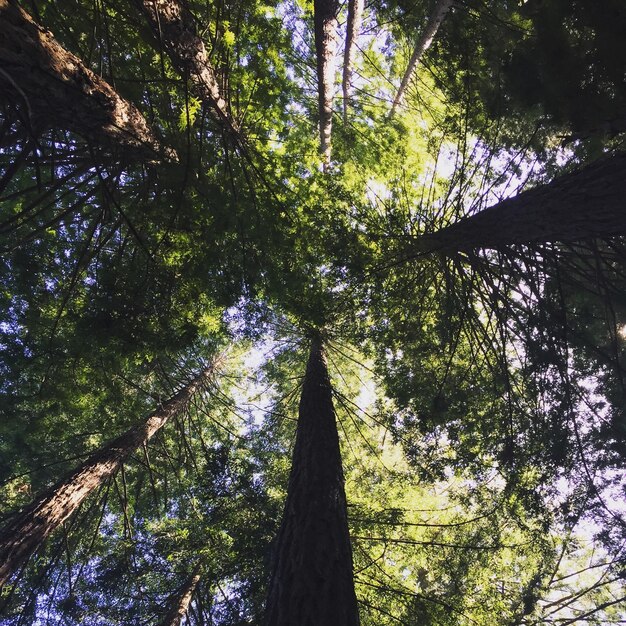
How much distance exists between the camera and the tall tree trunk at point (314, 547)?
266 cm

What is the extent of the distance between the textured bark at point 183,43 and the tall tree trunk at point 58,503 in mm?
4904

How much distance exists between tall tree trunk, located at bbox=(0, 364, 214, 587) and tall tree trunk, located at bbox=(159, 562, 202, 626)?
91.0 inches

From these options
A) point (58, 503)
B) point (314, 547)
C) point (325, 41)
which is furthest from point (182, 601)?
point (325, 41)

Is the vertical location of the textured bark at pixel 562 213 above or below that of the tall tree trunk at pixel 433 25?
below

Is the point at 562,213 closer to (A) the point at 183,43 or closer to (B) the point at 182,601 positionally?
(A) the point at 183,43

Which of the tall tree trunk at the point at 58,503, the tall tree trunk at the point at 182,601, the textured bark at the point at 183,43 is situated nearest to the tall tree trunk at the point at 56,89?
the textured bark at the point at 183,43

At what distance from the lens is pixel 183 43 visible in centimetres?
356

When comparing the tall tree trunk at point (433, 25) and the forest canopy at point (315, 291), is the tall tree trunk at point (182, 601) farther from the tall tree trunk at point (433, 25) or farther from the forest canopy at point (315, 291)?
the tall tree trunk at point (433, 25)

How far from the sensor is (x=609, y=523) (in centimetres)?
535

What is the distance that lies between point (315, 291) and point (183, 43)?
11.1ft

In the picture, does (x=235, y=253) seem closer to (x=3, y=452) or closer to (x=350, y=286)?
(x=350, y=286)

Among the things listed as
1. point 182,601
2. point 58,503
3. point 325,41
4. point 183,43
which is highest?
point 325,41

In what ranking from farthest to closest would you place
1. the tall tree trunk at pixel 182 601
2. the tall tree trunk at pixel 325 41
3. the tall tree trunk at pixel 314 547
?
the tall tree trunk at pixel 182 601, the tall tree trunk at pixel 325 41, the tall tree trunk at pixel 314 547

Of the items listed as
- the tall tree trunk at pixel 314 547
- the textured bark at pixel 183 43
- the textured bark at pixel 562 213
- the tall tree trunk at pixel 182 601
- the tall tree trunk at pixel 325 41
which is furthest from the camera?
the tall tree trunk at pixel 182 601
